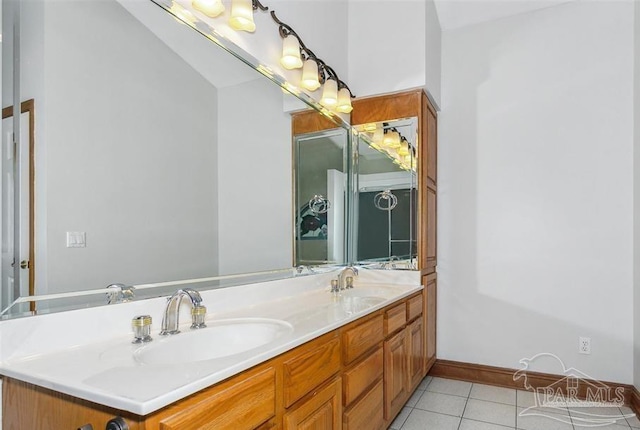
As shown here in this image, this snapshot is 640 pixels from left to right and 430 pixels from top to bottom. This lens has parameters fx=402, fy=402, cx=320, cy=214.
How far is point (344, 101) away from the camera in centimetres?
279

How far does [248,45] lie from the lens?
1.95m

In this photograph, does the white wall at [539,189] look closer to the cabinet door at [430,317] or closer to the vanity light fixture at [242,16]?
the cabinet door at [430,317]

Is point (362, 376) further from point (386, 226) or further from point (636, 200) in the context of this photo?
point (636, 200)

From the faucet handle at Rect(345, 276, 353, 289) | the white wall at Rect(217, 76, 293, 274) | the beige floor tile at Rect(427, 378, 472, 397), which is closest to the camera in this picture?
the white wall at Rect(217, 76, 293, 274)

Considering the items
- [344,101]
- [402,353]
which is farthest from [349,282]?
[344,101]

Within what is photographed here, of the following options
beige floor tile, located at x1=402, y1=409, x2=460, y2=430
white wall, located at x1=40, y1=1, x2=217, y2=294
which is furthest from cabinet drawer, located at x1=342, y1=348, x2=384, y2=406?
white wall, located at x1=40, y1=1, x2=217, y2=294

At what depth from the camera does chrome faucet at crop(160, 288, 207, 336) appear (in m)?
1.31

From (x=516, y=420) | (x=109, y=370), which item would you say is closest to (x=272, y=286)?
(x=109, y=370)

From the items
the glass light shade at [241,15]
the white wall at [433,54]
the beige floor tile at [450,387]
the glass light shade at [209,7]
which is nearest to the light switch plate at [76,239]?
the glass light shade at [209,7]

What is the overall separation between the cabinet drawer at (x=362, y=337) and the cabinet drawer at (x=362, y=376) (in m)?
0.05

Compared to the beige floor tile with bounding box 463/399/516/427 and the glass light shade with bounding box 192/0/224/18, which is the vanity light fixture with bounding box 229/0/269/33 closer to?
the glass light shade with bounding box 192/0/224/18

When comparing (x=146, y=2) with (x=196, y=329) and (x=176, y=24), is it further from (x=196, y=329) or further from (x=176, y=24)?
(x=196, y=329)

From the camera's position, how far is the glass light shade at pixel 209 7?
5.27ft

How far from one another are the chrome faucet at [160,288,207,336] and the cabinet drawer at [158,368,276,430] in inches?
14.8
